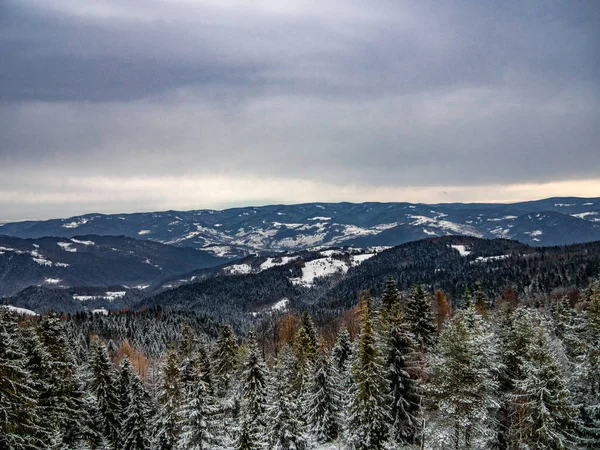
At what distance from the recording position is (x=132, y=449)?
41.1 meters

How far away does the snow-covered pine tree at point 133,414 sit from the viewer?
4100 centimetres

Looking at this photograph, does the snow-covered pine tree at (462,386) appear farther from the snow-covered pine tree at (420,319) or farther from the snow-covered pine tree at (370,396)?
the snow-covered pine tree at (420,319)

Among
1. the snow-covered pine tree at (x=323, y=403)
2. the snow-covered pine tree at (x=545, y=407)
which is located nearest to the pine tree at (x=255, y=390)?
the snow-covered pine tree at (x=323, y=403)

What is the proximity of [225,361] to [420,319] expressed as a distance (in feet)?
102

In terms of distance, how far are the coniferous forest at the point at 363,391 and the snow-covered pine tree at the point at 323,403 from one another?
12cm

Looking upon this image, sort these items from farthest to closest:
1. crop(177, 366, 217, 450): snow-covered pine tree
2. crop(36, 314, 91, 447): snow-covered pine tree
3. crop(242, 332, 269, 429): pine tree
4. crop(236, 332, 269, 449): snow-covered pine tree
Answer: crop(242, 332, 269, 429): pine tree, crop(177, 366, 217, 450): snow-covered pine tree, crop(236, 332, 269, 449): snow-covered pine tree, crop(36, 314, 91, 447): snow-covered pine tree

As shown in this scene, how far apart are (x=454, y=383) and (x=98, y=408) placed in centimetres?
3462

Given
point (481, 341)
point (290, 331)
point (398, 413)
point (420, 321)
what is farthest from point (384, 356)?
point (290, 331)

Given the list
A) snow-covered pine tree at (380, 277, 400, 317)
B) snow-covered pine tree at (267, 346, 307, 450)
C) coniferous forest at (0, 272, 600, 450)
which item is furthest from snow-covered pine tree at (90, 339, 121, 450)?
snow-covered pine tree at (380, 277, 400, 317)

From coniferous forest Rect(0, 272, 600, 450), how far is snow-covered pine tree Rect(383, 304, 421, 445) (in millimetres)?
96

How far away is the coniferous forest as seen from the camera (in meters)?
23.9

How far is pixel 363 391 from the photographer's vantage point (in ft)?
105

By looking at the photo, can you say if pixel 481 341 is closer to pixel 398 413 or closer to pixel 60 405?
pixel 398 413

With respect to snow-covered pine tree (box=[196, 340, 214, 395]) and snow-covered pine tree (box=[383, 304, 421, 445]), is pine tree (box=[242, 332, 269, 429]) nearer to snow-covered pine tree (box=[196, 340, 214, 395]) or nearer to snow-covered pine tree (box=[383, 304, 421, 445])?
snow-covered pine tree (box=[196, 340, 214, 395])
